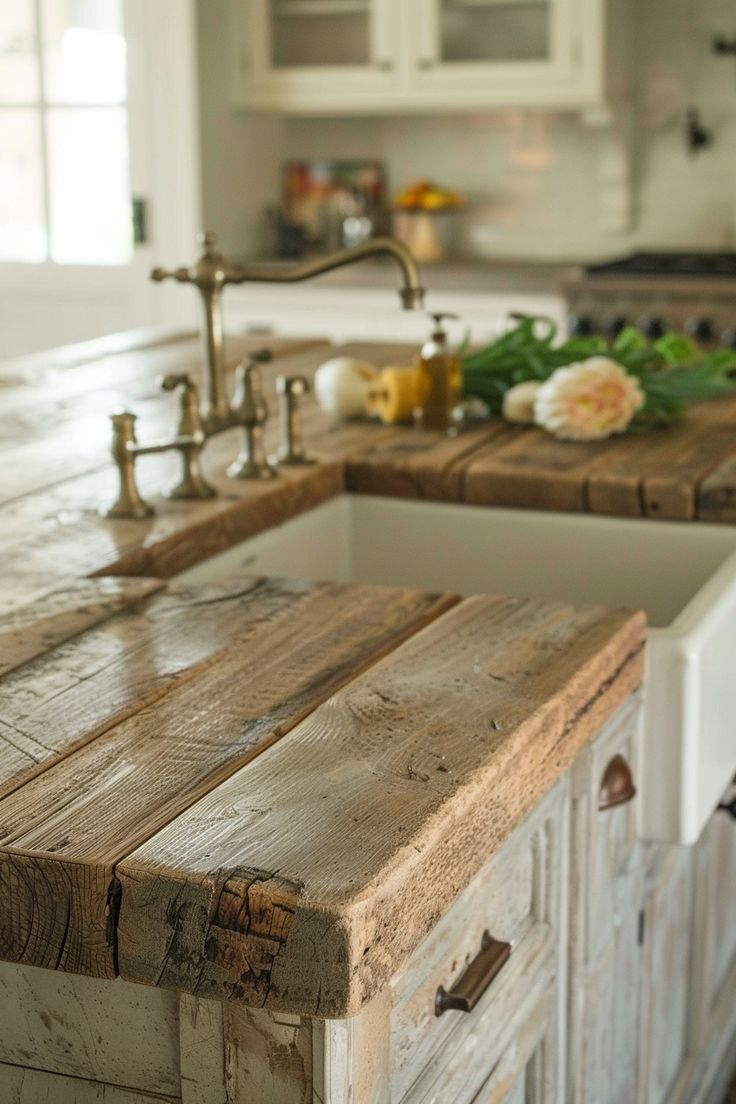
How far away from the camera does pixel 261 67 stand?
4.39m

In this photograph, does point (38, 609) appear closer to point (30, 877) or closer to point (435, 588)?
point (30, 877)

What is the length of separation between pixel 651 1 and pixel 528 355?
269 centimetres

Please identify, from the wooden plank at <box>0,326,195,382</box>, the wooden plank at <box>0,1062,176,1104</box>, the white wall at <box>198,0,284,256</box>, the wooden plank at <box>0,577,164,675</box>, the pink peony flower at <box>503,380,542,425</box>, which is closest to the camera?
the wooden plank at <box>0,1062,176,1104</box>

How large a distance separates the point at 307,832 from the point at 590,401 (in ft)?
3.69

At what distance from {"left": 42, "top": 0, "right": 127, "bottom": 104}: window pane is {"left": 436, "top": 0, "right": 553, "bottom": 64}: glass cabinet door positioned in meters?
0.94

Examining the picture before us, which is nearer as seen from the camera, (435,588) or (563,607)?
(563,607)

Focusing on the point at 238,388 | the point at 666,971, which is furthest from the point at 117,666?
the point at 666,971

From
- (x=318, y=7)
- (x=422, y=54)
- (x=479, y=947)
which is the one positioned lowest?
(x=479, y=947)

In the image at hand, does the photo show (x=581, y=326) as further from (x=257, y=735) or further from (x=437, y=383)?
(x=257, y=735)

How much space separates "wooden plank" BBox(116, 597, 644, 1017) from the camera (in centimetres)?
78

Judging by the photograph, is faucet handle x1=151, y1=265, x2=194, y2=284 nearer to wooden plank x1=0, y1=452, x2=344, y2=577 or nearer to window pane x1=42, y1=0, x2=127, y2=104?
wooden plank x1=0, y1=452, x2=344, y2=577

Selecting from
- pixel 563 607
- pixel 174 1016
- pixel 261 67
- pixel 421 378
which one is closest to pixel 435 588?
pixel 421 378

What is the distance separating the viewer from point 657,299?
3750 mm

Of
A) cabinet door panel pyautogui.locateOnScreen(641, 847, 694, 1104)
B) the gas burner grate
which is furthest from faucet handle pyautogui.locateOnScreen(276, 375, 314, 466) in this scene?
the gas burner grate
